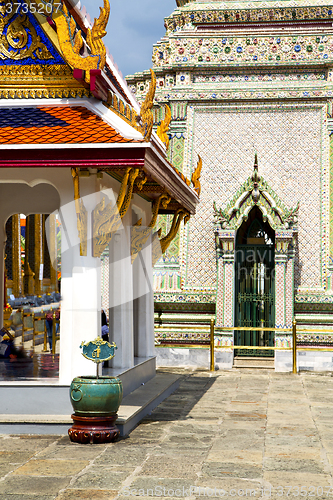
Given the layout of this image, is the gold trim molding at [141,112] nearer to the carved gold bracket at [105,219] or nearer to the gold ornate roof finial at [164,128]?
the carved gold bracket at [105,219]

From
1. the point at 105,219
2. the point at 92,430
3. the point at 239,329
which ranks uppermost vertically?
the point at 105,219

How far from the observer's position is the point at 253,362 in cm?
1360

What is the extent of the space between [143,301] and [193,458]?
456 centimetres

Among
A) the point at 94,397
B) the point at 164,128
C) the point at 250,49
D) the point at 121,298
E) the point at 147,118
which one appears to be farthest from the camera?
the point at 250,49

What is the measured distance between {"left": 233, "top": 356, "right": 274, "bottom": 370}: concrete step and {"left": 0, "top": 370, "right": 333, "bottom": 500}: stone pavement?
4088 mm

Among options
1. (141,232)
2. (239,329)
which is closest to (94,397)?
(141,232)

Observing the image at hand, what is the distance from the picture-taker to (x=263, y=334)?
14250 millimetres

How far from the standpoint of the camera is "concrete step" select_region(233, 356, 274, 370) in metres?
13.4

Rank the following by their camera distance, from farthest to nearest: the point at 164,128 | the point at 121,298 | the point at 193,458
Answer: the point at 164,128 → the point at 121,298 → the point at 193,458

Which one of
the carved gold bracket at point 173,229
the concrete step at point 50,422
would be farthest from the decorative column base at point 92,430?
the carved gold bracket at point 173,229

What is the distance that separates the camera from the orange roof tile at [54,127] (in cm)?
669

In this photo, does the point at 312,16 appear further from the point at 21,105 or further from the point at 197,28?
the point at 21,105

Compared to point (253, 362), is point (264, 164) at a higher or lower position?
higher

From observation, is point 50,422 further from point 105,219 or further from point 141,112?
point 141,112
